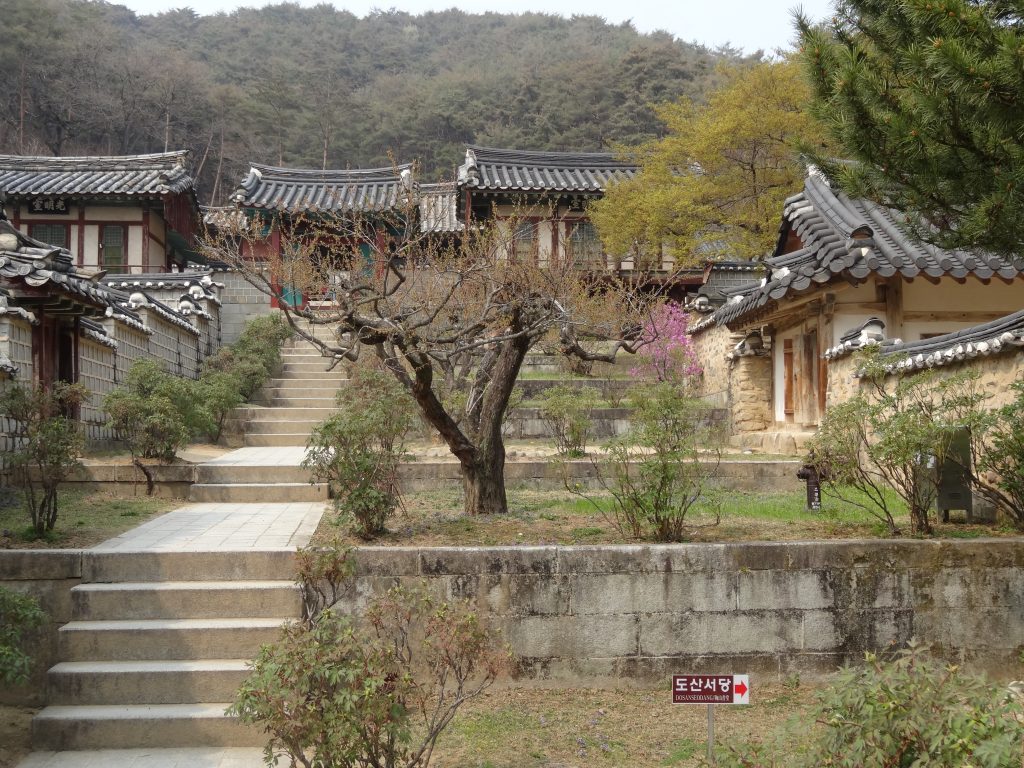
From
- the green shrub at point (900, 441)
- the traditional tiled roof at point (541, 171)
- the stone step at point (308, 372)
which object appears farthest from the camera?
the traditional tiled roof at point (541, 171)

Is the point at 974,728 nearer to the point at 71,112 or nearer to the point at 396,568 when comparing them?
the point at 396,568

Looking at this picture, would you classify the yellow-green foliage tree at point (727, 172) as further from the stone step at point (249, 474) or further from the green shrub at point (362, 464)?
the green shrub at point (362, 464)

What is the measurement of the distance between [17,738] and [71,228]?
22.2 metres

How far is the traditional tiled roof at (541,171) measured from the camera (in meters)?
24.4

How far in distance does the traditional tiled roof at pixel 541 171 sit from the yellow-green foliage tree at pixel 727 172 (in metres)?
5.09

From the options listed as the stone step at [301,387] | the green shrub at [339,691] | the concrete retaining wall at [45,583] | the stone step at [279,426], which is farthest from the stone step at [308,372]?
the green shrub at [339,691]

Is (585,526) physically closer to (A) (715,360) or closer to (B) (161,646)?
(B) (161,646)

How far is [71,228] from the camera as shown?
23938 millimetres

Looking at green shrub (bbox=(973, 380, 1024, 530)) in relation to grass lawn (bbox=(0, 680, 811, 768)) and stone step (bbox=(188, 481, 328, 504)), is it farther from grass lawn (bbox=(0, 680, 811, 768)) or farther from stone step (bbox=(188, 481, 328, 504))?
stone step (bbox=(188, 481, 328, 504))

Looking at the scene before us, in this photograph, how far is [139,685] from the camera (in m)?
5.44

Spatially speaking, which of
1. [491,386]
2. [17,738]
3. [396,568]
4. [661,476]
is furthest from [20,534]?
[661,476]

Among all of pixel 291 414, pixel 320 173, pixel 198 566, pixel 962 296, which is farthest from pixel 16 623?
pixel 320 173

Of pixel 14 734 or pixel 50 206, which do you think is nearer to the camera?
pixel 14 734

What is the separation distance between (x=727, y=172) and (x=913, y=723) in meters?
16.7
